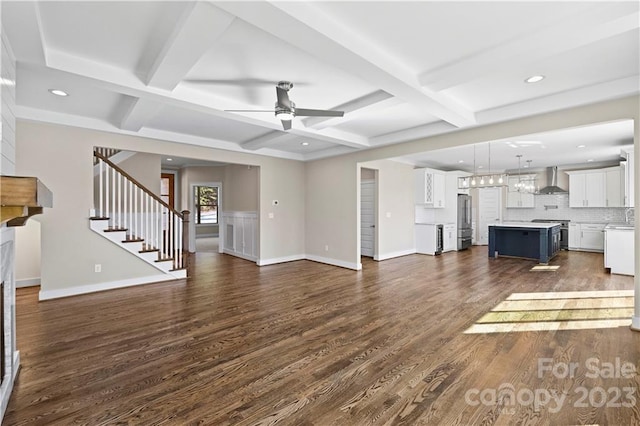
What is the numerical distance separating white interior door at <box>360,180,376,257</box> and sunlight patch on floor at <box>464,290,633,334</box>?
12.1ft

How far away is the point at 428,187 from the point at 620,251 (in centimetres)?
405

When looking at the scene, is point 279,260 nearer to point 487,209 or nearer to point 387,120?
point 387,120

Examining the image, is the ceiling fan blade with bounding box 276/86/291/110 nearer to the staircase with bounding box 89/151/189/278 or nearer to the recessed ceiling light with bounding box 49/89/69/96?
the recessed ceiling light with bounding box 49/89/69/96

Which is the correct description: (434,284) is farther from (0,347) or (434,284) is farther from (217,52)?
(0,347)

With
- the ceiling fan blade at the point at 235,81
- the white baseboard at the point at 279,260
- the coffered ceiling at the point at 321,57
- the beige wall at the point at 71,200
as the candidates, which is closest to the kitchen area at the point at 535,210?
the white baseboard at the point at 279,260

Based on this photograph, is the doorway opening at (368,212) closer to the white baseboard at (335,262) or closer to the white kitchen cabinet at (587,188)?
the white baseboard at (335,262)

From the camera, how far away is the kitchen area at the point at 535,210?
299 inches

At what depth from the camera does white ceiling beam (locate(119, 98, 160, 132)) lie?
145 inches

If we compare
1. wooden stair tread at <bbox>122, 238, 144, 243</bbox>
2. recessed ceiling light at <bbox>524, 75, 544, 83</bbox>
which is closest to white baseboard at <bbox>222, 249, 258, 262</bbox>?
wooden stair tread at <bbox>122, 238, 144, 243</bbox>

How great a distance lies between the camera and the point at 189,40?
233 centimetres

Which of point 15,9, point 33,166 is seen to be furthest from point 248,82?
point 33,166

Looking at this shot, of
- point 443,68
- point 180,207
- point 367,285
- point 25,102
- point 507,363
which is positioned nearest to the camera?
point 507,363

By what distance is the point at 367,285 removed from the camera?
5.09m

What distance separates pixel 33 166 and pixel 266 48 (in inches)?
155
